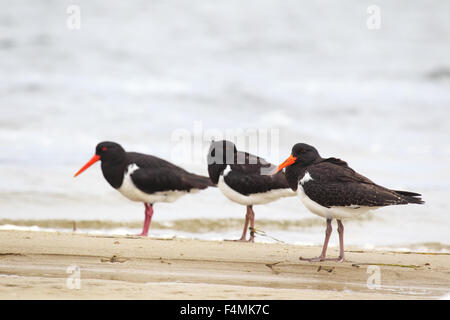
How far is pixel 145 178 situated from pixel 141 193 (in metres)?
0.22

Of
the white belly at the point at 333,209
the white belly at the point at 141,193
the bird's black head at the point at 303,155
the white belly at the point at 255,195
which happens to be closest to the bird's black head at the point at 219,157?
the white belly at the point at 255,195

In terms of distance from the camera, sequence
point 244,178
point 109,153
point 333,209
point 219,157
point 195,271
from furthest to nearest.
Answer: point 109,153 → point 219,157 → point 244,178 → point 333,209 → point 195,271

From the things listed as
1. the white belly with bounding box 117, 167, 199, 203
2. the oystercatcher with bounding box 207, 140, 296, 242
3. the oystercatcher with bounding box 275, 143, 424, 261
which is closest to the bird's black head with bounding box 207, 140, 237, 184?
the oystercatcher with bounding box 207, 140, 296, 242

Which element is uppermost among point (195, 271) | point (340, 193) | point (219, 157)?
point (219, 157)

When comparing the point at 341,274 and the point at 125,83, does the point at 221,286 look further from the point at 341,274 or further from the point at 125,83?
the point at 125,83

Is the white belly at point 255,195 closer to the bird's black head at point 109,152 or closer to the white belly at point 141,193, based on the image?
the white belly at point 141,193

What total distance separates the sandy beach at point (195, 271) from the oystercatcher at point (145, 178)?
1668 millimetres

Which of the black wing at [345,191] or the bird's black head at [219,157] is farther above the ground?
the bird's black head at [219,157]

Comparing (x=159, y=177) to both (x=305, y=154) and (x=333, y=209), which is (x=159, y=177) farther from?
(x=333, y=209)

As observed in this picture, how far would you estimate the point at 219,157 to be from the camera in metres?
7.61

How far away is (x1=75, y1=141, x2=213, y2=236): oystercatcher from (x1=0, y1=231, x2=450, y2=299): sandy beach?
1.67 m

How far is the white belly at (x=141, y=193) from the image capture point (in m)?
8.23

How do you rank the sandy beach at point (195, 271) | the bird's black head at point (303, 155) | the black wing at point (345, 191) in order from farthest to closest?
the bird's black head at point (303, 155)
the black wing at point (345, 191)
the sandy beach at point (195, 271)

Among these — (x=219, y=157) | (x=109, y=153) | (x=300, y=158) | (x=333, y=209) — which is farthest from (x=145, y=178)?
(x=333, y=209)
